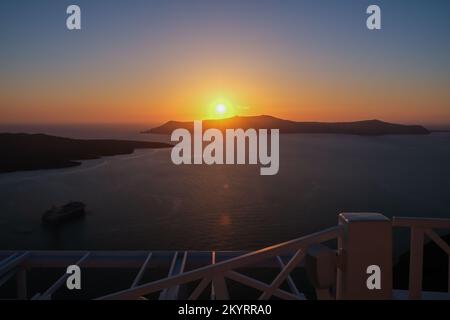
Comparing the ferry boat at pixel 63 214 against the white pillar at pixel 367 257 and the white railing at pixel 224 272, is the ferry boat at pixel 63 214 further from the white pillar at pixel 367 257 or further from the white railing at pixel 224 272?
the white pillar at pixel 367 257

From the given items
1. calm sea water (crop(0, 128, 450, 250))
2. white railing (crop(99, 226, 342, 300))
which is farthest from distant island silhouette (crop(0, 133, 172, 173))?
white railing (crop(99, 226, 342, 300))

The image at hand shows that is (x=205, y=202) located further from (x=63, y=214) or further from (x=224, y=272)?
(x=224, y=272)

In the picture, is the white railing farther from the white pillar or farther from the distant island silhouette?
the distant island silhouette

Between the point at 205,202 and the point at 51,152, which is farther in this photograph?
the point at 51,152

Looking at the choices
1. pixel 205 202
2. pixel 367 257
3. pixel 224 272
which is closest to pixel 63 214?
pixel 205 202

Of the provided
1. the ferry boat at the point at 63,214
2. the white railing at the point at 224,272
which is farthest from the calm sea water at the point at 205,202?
the white railing at the point at 224,272
